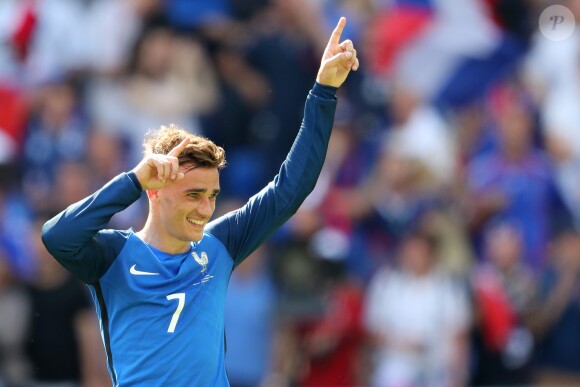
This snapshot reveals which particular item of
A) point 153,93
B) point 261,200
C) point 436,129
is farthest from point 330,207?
point 261,200

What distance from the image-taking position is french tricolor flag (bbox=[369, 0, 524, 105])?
1129 cm

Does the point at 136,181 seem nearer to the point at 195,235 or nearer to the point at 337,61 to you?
the point at 195,235

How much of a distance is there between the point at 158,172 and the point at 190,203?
378 millimetres

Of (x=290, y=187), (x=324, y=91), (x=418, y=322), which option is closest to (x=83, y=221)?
(x=290, y=187)

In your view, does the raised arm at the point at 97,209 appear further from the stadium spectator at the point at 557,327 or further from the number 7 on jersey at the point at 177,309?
the stadium spectator at the point at 557,327

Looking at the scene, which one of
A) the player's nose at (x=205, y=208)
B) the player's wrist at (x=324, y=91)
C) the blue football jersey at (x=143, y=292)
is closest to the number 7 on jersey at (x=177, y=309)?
the blue football jersey at (x=143, y=292)

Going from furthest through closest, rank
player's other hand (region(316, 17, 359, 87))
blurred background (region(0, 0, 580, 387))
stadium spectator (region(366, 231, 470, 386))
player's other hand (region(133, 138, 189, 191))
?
1. blurred background (region(0, 0, 580, 387))
2. stadium spectator (region(366, 231, 470, 386))
3. player's other hand (region(316, 17, 359, 87))
4. player's other hand (region(133, 138, 189, 191))

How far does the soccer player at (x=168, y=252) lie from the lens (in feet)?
15.1

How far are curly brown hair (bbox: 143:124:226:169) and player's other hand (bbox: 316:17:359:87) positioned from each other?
1.92ft

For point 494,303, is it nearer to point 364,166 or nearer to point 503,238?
point 503,238

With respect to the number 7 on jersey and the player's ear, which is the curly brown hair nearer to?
the player's ear

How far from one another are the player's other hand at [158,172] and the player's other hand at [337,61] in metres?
0.87

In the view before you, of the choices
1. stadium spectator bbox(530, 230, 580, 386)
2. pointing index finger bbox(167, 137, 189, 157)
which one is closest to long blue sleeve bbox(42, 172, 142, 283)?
pointing index finger bbox(167, 137, 189, 157)

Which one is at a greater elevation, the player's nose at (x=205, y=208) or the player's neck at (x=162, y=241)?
the player's nose at (x=205, y=208)
